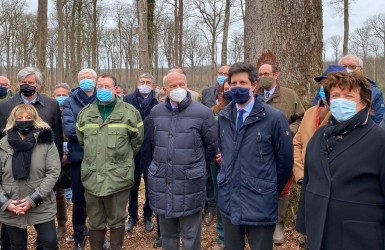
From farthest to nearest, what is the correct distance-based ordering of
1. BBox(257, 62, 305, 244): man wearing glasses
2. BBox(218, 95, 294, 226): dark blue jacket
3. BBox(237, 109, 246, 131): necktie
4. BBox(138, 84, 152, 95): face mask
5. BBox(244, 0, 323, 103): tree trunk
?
BBox(138, 84, 152, 95): face mask < BBox(244, 0, 323, 103): tree trunk < BBox(257, 62, 305, 244): man wearing glasses < BBox(237, 109, 246, 131): necktie < BBox(218, 95, 294, 226): dark blue jacket

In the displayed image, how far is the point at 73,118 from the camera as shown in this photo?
13.2 feet

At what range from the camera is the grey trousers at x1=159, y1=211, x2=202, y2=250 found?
344 cm

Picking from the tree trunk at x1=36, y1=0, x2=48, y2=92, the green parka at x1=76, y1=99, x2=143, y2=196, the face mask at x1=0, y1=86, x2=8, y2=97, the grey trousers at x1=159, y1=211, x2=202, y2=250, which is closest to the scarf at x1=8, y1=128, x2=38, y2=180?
the green parka at x1=76, y1=99, x2=143, y2=196

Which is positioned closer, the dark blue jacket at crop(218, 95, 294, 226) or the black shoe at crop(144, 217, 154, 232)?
the dark blue jacket at crop(218, 95, 294, 226)

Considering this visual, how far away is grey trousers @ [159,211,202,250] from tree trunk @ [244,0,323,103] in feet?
7.43

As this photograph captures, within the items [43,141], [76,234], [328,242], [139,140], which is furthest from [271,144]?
[76,234]

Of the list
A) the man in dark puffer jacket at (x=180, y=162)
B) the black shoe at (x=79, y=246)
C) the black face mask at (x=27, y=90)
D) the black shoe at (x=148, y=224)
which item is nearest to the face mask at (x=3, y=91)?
the black face mask at (x=27, y=90)

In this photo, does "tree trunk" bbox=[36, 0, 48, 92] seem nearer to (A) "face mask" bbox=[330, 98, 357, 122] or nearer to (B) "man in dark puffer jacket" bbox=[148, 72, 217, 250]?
(B) "man in dark puffer jacket" bbox=[148, 72, 217, 250]

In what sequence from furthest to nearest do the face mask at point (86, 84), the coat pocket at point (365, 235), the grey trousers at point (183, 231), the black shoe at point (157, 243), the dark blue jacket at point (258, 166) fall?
the black shoe at point (157, 243) → the face mask at point (86, 84) → the grey trousers at point (183, 231) → the dark blue jacket at point (258, 166) → the coat pocket at point (365, 235)

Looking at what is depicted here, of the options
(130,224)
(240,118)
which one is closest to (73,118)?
(130,224)

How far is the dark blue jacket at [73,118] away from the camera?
3965 millimetres

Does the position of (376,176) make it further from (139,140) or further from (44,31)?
(44,31)

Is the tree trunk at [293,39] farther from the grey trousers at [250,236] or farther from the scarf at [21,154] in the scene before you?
the scarf at [21,154]

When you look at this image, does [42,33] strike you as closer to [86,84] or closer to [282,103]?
[86,84]
